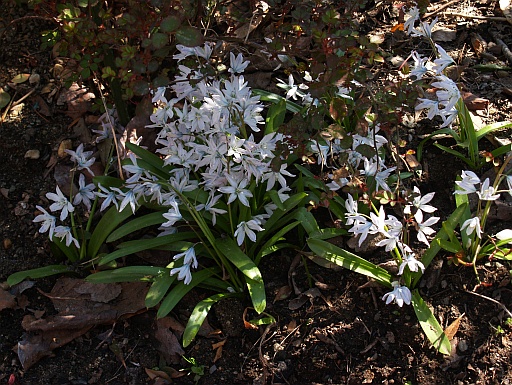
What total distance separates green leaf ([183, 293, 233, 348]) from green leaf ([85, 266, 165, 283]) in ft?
0.82

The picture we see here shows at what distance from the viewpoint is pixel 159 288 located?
3070 millimetres

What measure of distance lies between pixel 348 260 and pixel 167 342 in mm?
919

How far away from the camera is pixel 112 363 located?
10.3 ft

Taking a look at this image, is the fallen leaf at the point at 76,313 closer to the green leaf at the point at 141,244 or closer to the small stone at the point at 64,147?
the green leaf at the point at 141,244

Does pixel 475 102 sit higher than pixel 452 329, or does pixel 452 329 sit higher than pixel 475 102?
pixel 475 102

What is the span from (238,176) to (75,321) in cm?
106

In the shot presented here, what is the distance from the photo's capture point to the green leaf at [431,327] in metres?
Result: 2.91

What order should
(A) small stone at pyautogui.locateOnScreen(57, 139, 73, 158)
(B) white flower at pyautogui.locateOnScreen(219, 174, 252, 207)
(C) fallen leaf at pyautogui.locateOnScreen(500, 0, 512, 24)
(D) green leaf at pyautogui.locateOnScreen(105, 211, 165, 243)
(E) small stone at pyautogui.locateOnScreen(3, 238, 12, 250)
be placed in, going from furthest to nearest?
(C) fallen leaf at pyautogui.locateOnScreen(500, 0, 512, 24) → (A) small stone at pyautogui.locateOnScreen(57, 139, 73, 158) → (E) small stone at pyautogui.locateOnScreen(3, 238, 12, 250) → (D) green leaf at pyautogui.locateOnScreen(105, 211, 165, 243) → (B) white flower at pyautogui.locateOnScreen(219, 174, 252, 207)

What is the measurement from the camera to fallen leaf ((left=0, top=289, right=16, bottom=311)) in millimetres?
3254

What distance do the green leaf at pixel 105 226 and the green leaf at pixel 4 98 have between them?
1145 millimetres

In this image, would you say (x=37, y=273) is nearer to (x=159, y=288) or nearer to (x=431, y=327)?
(x=159, y=288)

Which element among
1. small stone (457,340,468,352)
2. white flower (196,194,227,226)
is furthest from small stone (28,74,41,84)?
small stone (457,340,468,352)

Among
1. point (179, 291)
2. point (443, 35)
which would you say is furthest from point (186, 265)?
point (443, 35)

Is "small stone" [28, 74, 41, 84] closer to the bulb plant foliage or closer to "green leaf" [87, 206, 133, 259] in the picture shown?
the bulb plant foliage
